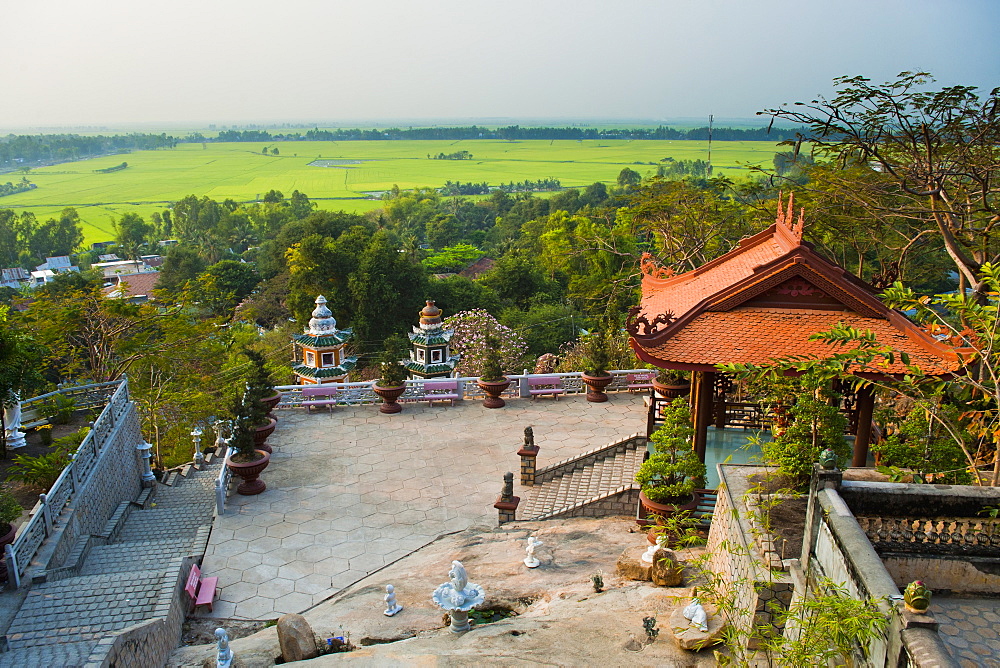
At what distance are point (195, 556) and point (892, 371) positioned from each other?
415 inches

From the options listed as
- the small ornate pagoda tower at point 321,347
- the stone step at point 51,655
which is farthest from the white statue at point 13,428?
the small ornate pagoda tower at point 321,347

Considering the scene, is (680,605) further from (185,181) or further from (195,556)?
(185,181)

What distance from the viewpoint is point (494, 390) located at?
17.8m

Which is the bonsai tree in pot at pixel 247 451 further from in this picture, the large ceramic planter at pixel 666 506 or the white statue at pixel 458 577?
the large ceramic planter at pixel 666 506

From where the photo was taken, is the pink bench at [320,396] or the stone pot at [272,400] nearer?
the stone pot at [272,400]

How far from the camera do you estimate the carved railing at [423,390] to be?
1814 cm

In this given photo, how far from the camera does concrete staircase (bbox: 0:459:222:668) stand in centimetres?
805

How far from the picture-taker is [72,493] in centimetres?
1127

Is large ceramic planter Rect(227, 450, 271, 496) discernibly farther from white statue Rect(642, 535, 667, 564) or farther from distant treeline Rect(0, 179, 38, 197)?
distant treeline Rect(0, 179, 38, 197)

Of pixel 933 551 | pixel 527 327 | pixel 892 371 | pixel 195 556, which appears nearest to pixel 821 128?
pixel 892 371

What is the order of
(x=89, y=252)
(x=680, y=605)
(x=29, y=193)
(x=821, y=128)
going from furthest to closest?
(x=29, y=193)
(x=89, y=252)
(x=821, y=128)
(x=680, y=605)

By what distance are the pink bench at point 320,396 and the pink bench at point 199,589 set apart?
24.5 ft

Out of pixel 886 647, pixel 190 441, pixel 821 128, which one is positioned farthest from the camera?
pixel 190 441

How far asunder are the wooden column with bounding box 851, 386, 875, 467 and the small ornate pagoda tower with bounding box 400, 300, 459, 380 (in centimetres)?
1401
